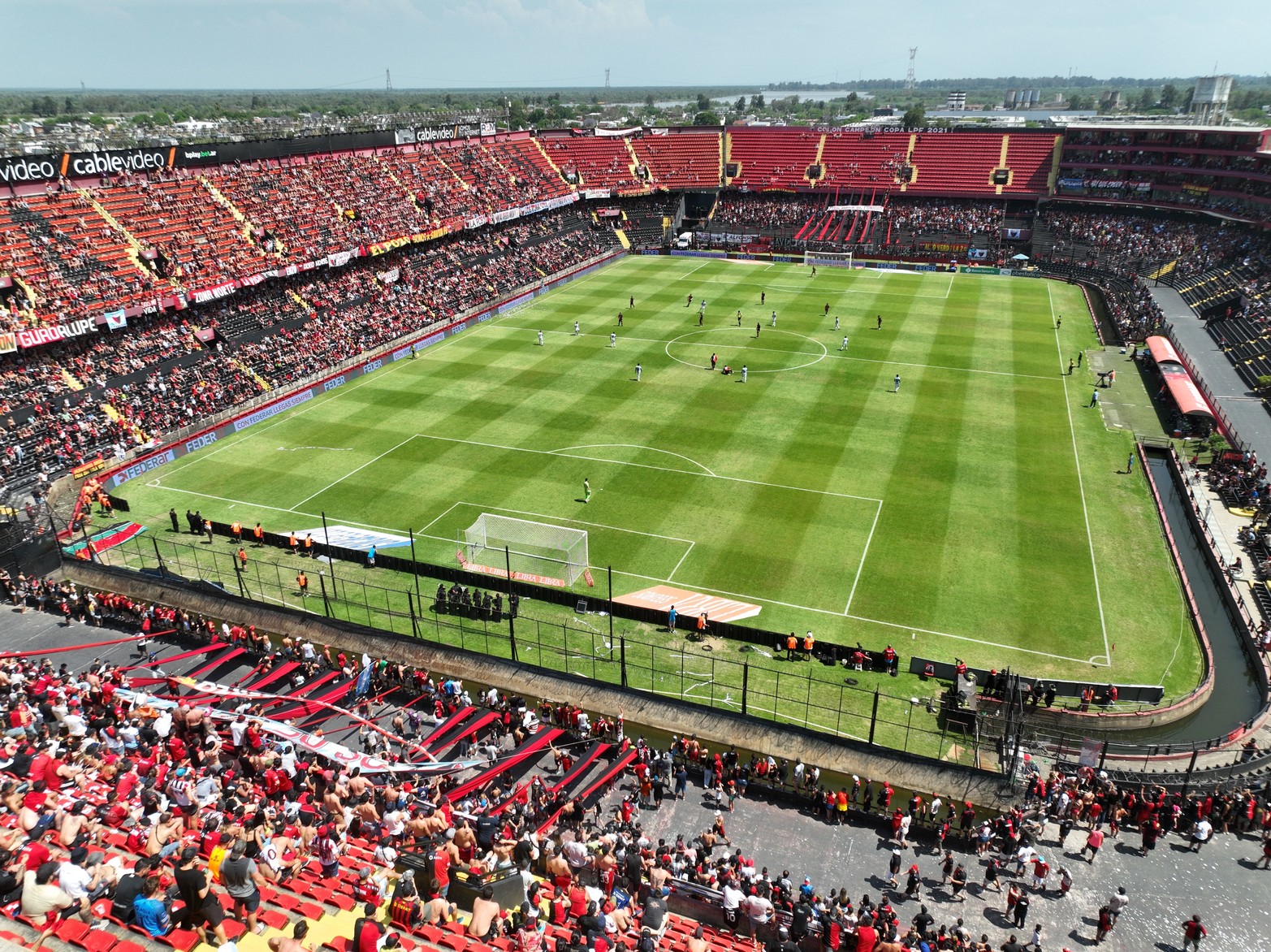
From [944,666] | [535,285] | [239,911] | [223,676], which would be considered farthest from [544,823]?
[535,285]

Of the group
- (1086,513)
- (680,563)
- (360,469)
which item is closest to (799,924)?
(680,563)

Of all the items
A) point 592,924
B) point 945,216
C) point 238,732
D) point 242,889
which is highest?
point 945,216

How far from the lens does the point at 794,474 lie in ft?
138

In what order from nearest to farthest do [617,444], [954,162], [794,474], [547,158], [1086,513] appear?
[1086,513], [794,474], [617,444], [547,158], [954,162]

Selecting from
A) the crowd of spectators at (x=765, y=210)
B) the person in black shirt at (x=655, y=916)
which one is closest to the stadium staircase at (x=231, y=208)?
the crowd of spectators at (x=765, y=210)

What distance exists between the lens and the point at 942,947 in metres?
15.6

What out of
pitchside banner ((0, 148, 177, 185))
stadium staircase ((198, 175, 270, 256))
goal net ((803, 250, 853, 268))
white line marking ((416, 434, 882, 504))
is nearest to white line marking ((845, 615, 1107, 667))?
white line marking ((416, 434, 882, 504))

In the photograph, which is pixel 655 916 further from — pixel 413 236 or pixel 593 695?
pixel 413 236

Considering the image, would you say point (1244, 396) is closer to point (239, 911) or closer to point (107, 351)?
point (239, 911)

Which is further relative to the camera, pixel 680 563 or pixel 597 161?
pixel 597 161

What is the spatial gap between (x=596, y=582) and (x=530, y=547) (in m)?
3.04

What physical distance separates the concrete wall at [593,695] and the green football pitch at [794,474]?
674cm

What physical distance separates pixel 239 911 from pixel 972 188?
354 ft

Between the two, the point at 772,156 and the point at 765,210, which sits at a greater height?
the point at 772,156
